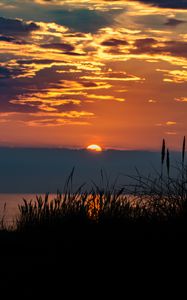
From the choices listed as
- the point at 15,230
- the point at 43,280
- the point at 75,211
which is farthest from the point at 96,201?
the point at 43,280

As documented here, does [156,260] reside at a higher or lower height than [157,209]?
lower

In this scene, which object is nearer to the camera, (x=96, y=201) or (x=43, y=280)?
(x=43, y=280)

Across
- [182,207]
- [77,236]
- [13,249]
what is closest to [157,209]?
[182,207]

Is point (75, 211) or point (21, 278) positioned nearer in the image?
point (21, 278)

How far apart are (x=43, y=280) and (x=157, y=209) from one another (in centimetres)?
278

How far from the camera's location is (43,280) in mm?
10195

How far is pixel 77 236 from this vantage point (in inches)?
462

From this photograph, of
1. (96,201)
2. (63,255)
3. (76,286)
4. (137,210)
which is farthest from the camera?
(96,201)

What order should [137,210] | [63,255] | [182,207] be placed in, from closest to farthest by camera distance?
[63,255] → [182,207] → [137,210]

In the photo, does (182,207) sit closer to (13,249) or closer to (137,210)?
(137,210)

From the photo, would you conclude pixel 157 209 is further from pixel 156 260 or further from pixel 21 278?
pixel 21 278

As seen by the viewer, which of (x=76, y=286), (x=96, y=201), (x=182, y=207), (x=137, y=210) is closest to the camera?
(x=76, y=286)

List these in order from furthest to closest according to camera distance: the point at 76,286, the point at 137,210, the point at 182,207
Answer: the point at 137,210, the point at 182,207, the point at 76,286

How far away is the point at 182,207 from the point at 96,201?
8.01 feet
